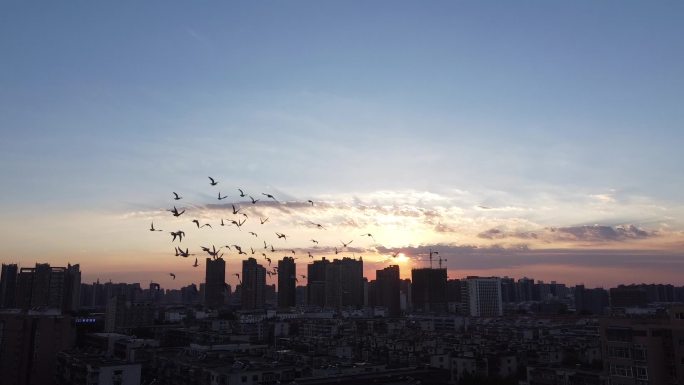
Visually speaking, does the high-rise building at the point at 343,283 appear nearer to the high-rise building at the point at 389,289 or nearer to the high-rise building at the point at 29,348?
the high-rise building at the point at 389,289

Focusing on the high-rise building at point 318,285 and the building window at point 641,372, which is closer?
the building window at point 641,372

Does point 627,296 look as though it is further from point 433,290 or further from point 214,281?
point 214,281

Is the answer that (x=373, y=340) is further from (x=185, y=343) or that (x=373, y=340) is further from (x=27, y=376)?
(x=27, y=376)

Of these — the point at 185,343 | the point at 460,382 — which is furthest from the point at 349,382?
the point at 185,343

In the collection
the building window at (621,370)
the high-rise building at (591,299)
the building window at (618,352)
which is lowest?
the high-rise building at (591,299)

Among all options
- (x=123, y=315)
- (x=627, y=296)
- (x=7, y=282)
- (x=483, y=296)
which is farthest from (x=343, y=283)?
(x=7, y=282)

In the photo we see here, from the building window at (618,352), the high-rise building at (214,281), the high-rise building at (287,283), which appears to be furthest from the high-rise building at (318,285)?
the building window at (618,352)

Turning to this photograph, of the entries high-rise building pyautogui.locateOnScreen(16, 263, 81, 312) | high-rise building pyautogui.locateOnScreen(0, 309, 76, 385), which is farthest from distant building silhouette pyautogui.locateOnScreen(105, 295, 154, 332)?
high-rise building pyautogui.locateOnScreen(0, 309, 76, 385)
